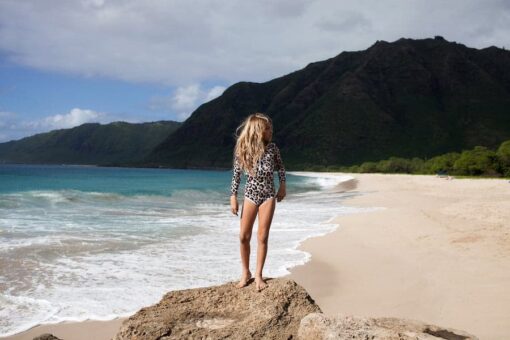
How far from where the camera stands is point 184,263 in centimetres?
1080

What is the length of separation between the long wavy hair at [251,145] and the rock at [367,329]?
6.03 feet

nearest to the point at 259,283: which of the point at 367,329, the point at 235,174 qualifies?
the point at 235,174

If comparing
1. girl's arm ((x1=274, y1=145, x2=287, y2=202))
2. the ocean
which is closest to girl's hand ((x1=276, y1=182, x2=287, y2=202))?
girl's arm ((x1=274, y1=145, x2=287, y2=202))

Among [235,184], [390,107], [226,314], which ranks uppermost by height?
[390,107]

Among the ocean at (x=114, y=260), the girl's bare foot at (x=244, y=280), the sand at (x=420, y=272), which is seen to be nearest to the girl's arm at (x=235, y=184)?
the girl's bare foot at (x=244, y=280)

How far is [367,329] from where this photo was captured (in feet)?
11.2

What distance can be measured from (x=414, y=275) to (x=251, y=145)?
5942mm

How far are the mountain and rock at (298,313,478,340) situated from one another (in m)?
141

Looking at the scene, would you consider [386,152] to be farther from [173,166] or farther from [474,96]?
[173,166]

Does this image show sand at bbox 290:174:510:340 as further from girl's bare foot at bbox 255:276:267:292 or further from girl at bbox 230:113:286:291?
girl at bbox 230:113:286:291

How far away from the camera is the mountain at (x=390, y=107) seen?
14750 cm

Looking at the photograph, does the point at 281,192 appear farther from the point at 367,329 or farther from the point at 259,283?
the point at 367,329

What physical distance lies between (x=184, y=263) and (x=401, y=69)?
181 meters

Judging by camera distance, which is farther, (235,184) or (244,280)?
(235,184)
